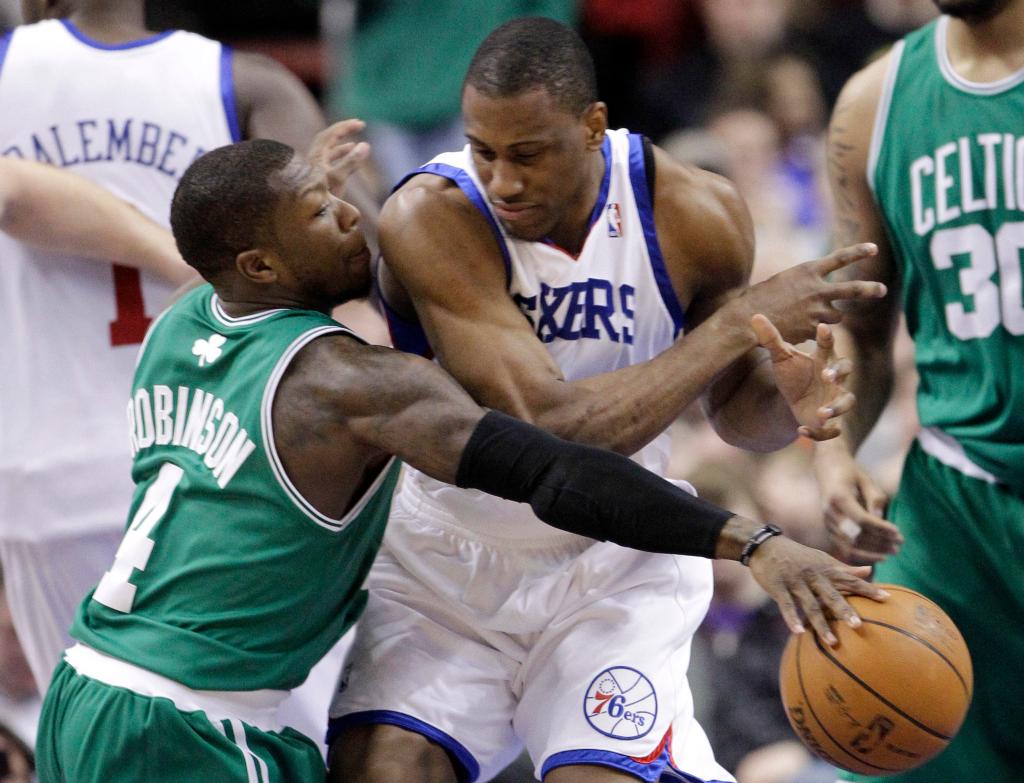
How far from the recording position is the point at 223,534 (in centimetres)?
340

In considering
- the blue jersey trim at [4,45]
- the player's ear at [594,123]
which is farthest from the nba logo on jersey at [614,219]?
the blue jersey trim at [4,45]

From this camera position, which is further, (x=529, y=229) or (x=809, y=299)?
(x=529, y=229)

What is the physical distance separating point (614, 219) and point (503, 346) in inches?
17.7

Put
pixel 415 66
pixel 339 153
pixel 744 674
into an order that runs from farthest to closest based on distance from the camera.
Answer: pixel 415 66, pixel 744 674, pixel 339 153

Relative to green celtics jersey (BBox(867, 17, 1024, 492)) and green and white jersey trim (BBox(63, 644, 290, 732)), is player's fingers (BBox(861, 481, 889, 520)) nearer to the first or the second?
green celtics jersey (BBox(867, 17, 1024, 492))

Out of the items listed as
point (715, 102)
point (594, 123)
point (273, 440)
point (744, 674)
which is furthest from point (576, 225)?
point (715, 102)

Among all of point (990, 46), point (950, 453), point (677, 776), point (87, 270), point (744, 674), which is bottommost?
point (744, 674)

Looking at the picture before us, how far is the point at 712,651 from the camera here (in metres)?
5.94

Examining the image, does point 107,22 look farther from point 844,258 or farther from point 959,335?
point 959,335

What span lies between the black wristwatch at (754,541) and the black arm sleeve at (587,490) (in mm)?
65

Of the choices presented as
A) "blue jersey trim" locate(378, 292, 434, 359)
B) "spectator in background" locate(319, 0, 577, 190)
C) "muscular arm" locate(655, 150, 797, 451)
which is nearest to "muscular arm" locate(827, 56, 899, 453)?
"muscular arm" locate(655, 150, 797, 451)

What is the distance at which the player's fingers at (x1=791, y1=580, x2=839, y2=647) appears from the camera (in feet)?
10.1

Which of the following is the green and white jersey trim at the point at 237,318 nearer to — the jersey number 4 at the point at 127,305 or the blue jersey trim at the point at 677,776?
the jersey number 4 at the point at 127,305

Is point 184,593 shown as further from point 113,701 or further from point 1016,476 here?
point 1016,476
